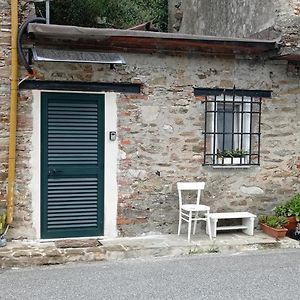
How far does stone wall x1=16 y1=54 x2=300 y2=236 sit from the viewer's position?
8.21m

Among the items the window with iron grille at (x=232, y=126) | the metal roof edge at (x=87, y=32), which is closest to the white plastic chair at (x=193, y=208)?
the window with iron grille at (x=232, y=126)

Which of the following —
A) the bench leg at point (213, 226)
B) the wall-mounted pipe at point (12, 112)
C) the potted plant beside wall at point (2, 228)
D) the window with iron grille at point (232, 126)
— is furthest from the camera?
the window with iron grille at point (232, 126)

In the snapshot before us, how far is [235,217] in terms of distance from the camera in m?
8.45

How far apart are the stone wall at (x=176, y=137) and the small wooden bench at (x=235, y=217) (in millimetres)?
277

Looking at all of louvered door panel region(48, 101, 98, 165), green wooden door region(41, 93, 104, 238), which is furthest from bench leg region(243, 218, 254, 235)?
louvered door panel region(48, 101, 98, 165)

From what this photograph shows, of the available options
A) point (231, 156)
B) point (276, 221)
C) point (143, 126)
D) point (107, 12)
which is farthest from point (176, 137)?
point (107, 12)

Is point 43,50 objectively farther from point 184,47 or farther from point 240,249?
point 240,249

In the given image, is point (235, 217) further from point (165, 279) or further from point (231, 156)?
point (165, 279)

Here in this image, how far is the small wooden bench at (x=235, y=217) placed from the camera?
8.34 meters

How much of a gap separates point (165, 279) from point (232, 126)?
352 centimetres

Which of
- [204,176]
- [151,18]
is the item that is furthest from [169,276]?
[151,18]

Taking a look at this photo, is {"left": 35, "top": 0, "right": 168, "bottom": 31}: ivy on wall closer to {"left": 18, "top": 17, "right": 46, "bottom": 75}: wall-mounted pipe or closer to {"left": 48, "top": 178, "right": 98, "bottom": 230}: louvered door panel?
{"left": 18, "top": 17, "right": 46, "bottom": 75}: wall-mounted pipe

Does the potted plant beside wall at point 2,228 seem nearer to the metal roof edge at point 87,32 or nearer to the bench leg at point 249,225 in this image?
the metal roof edge at point 87,32

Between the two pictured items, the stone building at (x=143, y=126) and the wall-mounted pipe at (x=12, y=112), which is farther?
the stone building at (x=143, y=126)
